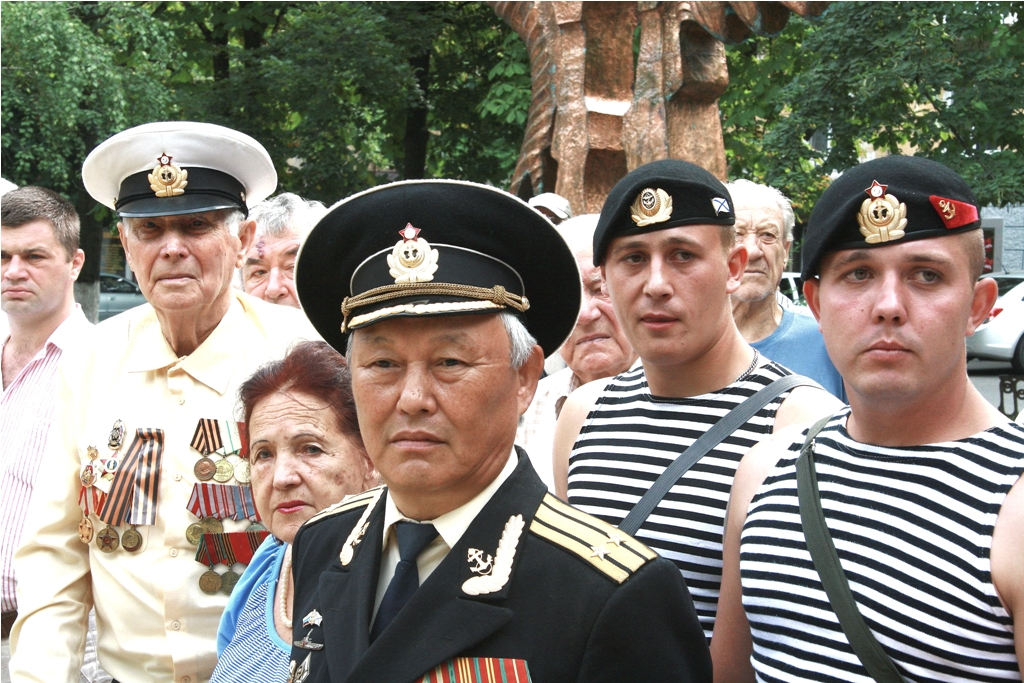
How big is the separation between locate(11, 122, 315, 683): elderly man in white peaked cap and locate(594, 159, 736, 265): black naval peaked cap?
44.0 inches

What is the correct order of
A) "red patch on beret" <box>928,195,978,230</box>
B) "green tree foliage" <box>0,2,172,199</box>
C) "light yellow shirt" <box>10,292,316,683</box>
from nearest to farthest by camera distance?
"red patch on beret" <box>928,195,978,230</box>, "light yellow shirt" <box>10,292,316,683</box>, "green tree foliage" <box>0,2,172,199</box>

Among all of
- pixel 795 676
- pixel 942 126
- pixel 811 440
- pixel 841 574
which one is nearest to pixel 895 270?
pixel 811 440

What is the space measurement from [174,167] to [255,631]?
148 cm

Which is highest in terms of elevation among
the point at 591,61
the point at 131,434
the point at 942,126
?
the point at 942,126

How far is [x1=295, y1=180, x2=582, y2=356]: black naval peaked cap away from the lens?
1.87 m

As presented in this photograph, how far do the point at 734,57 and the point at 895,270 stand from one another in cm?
1342

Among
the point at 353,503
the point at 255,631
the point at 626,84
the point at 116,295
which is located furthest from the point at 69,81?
the point at 353,503

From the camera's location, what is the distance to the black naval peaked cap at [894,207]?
199 centimetres

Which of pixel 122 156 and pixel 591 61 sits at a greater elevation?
pixel 591 61

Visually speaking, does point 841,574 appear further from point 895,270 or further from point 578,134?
point 578,134

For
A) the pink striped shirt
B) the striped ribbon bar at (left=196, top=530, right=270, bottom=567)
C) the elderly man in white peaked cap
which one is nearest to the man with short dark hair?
the pink striped shirt

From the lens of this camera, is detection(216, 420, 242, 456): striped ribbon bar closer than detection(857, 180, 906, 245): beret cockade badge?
No

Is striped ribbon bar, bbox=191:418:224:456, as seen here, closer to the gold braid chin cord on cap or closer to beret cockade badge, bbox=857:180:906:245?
the gold braid chin cord on cap

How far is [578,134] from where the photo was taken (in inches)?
257
